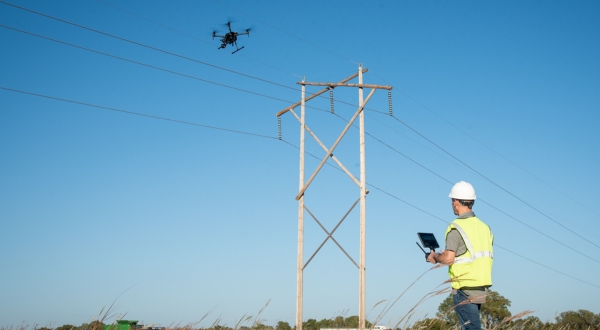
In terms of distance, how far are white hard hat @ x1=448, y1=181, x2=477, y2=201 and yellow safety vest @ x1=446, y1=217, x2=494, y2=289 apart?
0.30 m

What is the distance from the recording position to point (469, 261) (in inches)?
247

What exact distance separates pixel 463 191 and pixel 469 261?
803 mm

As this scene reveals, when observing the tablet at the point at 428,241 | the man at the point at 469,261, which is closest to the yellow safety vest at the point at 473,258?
the man at the point at 469,261

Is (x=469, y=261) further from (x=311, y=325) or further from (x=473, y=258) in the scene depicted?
(x=311, y=325)

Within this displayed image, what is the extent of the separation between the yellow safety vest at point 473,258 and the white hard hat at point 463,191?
298 millimetres

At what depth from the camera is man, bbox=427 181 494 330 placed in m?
6.17

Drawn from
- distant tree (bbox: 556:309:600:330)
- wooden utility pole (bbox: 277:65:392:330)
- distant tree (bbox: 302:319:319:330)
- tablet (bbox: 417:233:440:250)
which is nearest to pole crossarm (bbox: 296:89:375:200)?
wooden utility pole (bbox: 277:65:392:330)

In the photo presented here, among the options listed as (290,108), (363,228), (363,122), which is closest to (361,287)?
(363,228)

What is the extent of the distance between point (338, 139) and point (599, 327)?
1164 centimetres

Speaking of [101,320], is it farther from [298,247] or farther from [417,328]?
[298,247]

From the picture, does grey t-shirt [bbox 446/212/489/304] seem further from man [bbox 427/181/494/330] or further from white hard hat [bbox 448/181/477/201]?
white hard hat [bbox 448/181/477/201]

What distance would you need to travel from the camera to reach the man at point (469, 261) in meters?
6.17

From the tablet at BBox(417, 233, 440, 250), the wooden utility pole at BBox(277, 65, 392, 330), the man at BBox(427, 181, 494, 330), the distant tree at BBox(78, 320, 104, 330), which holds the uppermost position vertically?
the wooden utility pole at BBox(277, 65, 392, 330)

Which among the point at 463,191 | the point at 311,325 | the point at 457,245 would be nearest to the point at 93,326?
the point at 457,245
